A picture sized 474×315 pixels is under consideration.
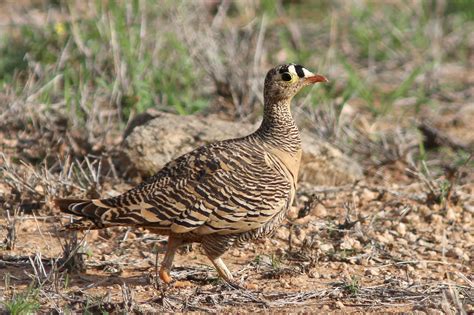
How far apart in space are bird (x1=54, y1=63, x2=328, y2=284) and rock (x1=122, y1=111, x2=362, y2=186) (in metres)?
1.25

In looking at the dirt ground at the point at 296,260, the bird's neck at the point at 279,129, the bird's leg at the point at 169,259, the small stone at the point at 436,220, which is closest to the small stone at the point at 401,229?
the dirt ground at the point at 296,260

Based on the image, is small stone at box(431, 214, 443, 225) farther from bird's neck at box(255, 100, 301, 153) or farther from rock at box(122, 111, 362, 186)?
bird's neck at box(255, 100, 301, 153)

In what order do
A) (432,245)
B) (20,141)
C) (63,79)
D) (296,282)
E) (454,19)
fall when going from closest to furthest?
1. (296,282)
2. (432,245)
3. (20,141)
4. (63,79)
5. (454,19)

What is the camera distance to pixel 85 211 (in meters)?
4.89

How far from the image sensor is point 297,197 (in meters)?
6.61

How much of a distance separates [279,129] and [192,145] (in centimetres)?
125

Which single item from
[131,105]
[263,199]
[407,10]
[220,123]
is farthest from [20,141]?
[407,10]

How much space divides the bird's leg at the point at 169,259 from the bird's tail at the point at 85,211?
0.45 metres

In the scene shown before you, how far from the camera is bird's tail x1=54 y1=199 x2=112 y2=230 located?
488 cm

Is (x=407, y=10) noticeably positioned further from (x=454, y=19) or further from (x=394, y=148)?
(x=394, y=148)

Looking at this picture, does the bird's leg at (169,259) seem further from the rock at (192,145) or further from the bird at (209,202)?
the rock at (192,145)

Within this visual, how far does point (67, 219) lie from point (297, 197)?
5.42 ft

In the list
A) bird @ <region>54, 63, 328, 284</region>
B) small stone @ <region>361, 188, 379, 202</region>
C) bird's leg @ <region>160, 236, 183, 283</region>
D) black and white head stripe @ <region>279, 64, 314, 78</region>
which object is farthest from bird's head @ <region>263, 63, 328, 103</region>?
small stone @ <region>361, 188, 379, 202</region>

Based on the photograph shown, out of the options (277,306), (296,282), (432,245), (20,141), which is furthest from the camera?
(20,141)
